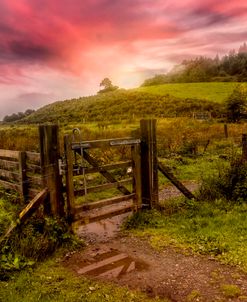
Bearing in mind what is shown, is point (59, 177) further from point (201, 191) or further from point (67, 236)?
point (201, 191)

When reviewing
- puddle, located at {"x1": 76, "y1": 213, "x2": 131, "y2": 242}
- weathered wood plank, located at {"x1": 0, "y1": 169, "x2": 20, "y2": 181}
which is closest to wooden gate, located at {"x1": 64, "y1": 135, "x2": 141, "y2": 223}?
puddle, located at {"x1": 76, "y1": 213, "x2": 131, "y2": 242}

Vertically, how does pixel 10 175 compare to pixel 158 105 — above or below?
below

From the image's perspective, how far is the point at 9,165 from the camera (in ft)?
Result: 28.6

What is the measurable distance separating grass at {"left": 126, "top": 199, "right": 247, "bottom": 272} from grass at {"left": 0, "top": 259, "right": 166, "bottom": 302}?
2.01m

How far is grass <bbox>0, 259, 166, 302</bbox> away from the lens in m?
5.47

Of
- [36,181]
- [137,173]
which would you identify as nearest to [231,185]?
[137,173]

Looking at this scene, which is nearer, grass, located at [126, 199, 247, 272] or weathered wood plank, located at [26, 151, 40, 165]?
grass, located at [126, 199, 247, 272]

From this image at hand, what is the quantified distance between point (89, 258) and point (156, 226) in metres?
2.14

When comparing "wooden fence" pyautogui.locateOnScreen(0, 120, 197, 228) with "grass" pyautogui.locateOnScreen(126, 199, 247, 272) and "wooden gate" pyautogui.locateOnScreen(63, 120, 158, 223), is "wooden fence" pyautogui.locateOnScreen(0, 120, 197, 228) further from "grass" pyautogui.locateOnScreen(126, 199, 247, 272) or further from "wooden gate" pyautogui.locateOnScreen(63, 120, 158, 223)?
"grass" pyautogui.locateOnScreen(126, 199, 247, 272)

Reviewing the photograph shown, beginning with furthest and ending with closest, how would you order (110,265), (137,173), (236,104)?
(236,104), (137,173), (110,265)

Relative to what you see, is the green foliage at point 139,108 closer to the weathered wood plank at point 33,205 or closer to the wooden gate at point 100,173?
the wooden gate at point 100,173

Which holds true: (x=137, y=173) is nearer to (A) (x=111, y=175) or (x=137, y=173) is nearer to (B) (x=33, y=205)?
(A) (x=111, y=175)

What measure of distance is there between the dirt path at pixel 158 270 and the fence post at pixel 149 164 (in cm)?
148

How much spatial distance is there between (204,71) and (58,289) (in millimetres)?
145749
